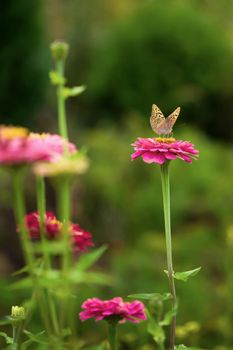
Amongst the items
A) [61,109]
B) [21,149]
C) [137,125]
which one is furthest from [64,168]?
[137,125]

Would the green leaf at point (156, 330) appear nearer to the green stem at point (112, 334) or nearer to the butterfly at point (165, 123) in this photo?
the green stem at point (112, 334)

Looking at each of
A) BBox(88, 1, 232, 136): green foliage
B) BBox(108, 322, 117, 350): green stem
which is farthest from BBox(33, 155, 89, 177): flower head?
BBox(88, 1, 232, 136): green foliage

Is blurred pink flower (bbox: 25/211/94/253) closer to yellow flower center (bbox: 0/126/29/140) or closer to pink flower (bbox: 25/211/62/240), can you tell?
pink flower (bbox: 25/211/62/240)

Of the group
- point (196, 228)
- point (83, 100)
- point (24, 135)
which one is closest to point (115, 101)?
point (83, 100)

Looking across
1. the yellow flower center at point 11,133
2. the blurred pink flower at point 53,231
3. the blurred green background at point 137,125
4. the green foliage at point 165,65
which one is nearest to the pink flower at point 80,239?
the blurred pink flower at point 53,231

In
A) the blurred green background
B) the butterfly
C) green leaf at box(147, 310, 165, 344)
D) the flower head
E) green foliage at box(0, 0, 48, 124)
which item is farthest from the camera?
green foliage at box(0, 0, 48, 124)

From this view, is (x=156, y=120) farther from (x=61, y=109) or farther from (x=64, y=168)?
(x=64, y=168)
